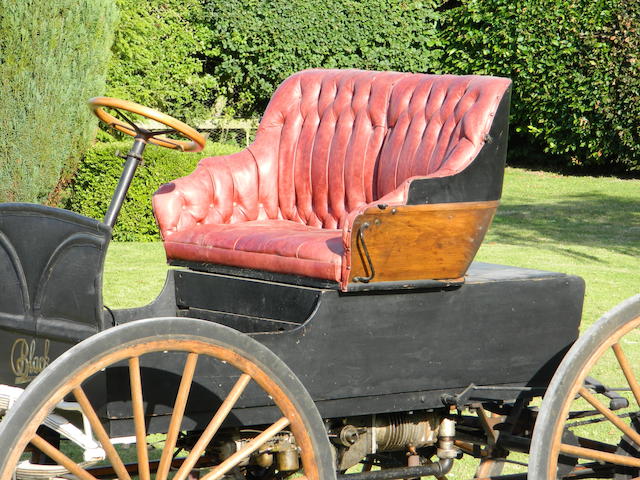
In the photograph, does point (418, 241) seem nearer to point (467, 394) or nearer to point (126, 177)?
point (467, 394)

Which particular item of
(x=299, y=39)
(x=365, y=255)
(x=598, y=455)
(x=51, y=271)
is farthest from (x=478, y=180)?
(x=299, y=39)

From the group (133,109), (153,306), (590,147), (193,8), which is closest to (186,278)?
(153,306)

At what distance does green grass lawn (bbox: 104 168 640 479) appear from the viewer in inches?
319

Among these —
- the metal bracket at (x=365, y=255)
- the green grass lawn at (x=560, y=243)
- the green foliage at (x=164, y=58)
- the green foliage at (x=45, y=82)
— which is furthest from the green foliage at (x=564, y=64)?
the metal bracket at (x=365, y=255)

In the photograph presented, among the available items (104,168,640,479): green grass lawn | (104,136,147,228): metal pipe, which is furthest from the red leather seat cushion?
(104,168,640,479): green grass lawn

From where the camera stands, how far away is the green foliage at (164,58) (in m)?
12.2

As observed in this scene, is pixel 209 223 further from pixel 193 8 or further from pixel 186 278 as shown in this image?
pixel 193 8

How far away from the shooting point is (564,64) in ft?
46.7

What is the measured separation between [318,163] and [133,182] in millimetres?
6143

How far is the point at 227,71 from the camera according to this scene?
14008mm

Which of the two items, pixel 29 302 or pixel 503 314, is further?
pixel 503 314

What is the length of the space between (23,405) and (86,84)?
26.4ft

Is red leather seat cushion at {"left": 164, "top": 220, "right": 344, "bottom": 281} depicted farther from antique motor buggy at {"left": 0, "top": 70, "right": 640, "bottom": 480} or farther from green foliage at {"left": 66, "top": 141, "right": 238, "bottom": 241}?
green foliage at {"left": 66, "top": 141, "right": 238, "bottom": 241}

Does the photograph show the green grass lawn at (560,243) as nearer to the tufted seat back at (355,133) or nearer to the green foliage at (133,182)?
the green foliage at (133,182)
